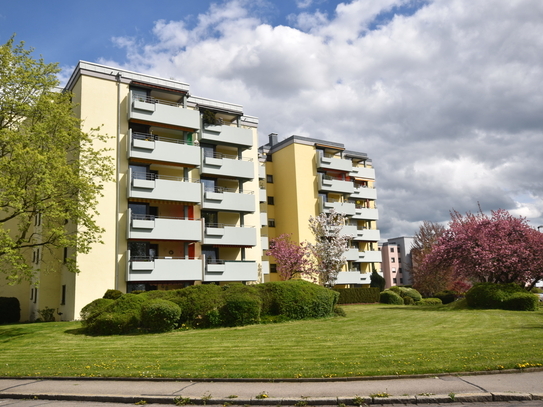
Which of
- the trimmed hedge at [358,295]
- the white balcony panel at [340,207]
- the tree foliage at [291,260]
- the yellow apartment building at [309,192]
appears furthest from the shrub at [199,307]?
the white balcony panel at [340,207]

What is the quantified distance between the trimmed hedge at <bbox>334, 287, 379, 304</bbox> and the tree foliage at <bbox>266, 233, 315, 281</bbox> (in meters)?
4.19

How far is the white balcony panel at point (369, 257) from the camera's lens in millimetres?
57456

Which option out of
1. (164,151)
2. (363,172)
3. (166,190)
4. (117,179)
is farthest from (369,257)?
(117,179)

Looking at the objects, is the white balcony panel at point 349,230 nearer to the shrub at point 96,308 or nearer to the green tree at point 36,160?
the green tree at point 36,160

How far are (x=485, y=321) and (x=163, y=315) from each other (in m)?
15.8

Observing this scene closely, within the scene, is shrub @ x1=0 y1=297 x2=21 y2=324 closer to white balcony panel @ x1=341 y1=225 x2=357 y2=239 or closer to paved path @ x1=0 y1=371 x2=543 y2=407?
paved path @ x1=0 y1=371 x2=543 y2=407

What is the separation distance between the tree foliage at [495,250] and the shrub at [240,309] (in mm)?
18371

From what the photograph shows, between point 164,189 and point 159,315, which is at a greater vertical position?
point 164,189

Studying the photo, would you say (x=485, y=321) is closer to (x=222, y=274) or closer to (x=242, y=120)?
(x=222, y=274)

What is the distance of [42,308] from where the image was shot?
32500mm

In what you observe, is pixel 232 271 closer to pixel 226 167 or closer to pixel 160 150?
pixel 226 167

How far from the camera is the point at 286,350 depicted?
14.8m

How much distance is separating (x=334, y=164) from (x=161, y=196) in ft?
86.5

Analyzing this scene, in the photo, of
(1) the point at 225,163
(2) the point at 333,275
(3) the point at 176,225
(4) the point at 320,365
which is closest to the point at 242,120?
(1) the point at 225,163
